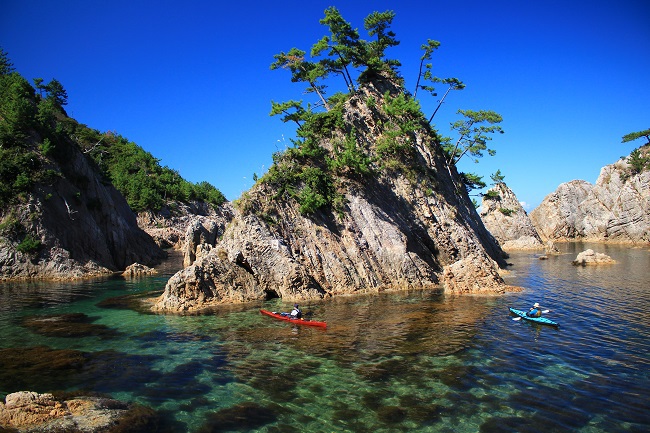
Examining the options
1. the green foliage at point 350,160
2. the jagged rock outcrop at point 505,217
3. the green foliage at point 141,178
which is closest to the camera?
the green foliage at point 350,160

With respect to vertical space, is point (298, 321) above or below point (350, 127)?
below

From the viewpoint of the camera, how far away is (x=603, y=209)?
84.2 meters

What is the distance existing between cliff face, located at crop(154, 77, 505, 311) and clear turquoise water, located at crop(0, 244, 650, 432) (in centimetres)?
254

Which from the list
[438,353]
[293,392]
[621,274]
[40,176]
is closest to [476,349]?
[438,353]

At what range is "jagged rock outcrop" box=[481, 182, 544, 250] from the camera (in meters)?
79.6

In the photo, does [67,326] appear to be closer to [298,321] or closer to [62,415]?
[298,321]

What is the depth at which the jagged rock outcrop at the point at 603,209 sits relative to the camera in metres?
75.8

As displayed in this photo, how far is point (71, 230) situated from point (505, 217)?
71584mm

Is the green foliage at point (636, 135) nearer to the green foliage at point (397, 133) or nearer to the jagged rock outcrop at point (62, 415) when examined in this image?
the green foliage at point (397, 133)

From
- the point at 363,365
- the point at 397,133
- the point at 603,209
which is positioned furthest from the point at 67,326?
the point at 603,209

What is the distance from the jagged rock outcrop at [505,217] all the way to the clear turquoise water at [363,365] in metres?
55.0

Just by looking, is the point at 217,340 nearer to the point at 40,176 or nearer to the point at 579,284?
the point at 579,284

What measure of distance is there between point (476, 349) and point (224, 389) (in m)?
10.1

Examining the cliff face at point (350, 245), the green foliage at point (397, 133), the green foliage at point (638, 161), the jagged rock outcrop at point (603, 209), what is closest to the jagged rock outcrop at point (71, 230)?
the cliff face at point (350, 245)
